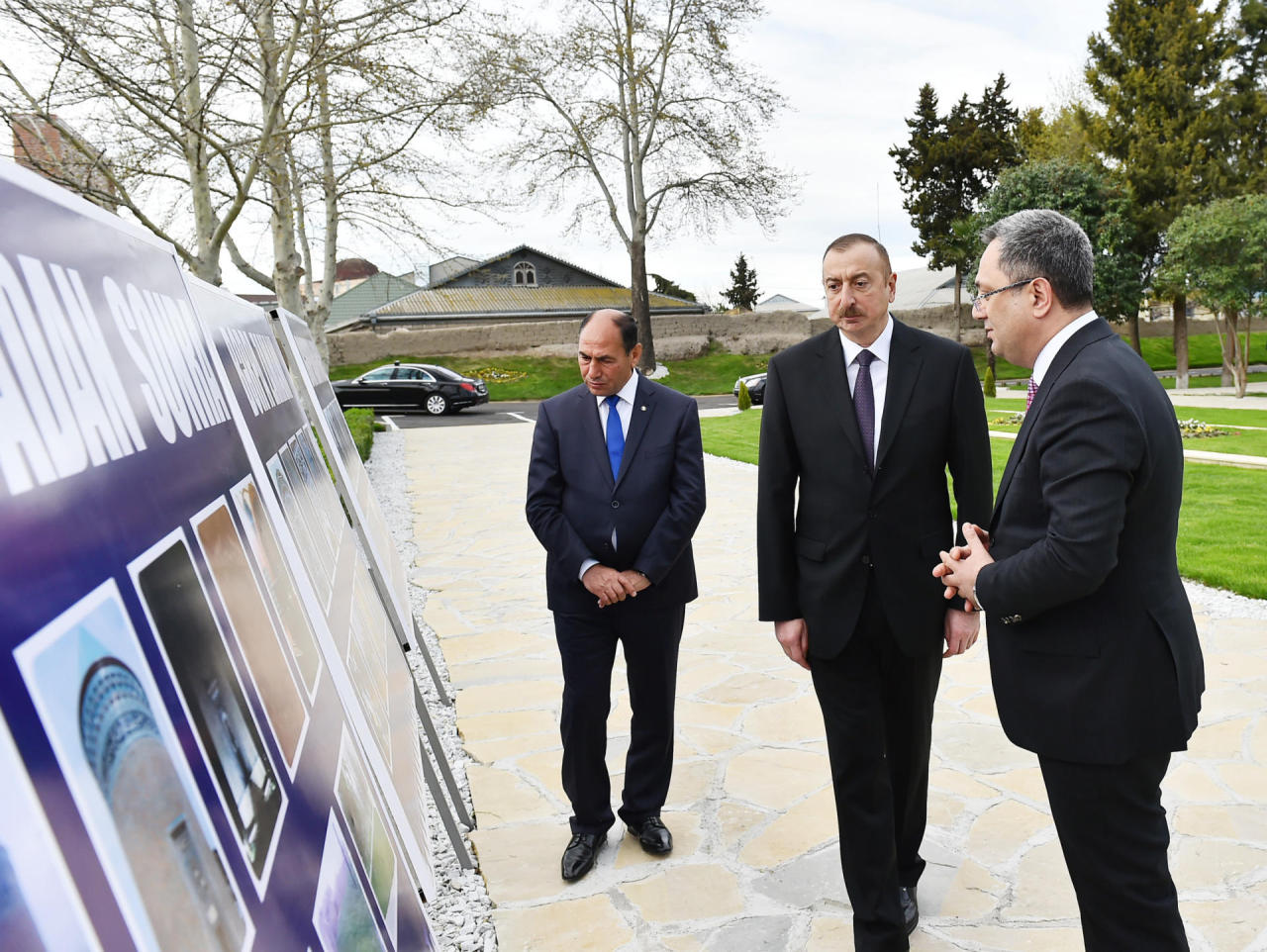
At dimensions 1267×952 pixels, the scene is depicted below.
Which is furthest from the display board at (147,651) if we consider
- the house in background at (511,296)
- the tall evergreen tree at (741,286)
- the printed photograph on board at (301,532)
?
the tall evergreen tree at (741,286)

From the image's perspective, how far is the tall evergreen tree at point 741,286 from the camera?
81.9m

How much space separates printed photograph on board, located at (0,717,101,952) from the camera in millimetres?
602

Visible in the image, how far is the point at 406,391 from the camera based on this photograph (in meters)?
27.0

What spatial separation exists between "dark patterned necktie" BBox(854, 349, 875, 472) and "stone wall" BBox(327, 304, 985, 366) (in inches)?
1488

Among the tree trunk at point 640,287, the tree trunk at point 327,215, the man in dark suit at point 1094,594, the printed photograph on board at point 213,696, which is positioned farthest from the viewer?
the tree trunk at point 640,287

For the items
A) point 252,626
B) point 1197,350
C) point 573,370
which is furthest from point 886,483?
point 1197,350

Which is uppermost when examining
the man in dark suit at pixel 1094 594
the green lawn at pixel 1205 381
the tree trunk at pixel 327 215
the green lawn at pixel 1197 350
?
the tree trunk at pixel 327 215

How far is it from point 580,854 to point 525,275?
5131 cm

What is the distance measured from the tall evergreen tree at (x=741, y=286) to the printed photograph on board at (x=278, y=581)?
268ft

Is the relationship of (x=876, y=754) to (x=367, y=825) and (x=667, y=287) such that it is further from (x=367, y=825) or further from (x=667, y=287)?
(x=667, y=287)

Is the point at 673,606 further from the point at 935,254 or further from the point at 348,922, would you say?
the point at 935,254

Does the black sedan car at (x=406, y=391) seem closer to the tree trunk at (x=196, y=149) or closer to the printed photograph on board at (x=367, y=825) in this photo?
the tree trunk at (x=196, y=149)

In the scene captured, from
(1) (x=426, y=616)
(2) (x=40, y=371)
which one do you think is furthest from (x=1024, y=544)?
(1) (x=426, y=616)

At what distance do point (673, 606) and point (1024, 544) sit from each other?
4.97ft
